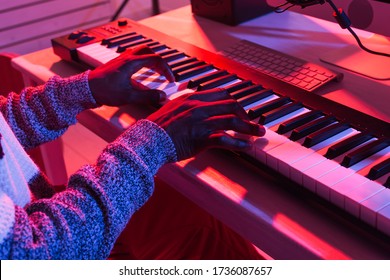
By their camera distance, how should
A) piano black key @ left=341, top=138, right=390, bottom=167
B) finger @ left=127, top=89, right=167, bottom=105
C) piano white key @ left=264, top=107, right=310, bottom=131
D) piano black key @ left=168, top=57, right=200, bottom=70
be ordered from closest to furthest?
piano black key @ left=341, top=138, right=390, bottom=167, piano white key @ left=264, top=107, right=310, bottom=131, finger @ left=127, top=89, right=167, bottom=105, piano black key @ left=168, top=57, right=200, bottom=70

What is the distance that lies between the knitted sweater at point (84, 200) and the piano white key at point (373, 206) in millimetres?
296

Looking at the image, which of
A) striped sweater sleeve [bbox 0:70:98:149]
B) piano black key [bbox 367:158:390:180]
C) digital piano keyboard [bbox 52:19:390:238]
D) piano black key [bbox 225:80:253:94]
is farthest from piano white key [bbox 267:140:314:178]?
striped sweater sleeve [bbox 0:70:98:149]

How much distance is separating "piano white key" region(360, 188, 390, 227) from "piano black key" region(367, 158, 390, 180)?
38 mm

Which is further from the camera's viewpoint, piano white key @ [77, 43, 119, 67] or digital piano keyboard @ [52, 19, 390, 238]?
piano white key @ [77, 43, 119, 67]

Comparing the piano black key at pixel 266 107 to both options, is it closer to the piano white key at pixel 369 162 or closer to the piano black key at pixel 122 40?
the piano white key at pixel 369 162

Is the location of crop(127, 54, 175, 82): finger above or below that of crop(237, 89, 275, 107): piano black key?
above

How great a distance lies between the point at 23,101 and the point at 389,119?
0.70 m

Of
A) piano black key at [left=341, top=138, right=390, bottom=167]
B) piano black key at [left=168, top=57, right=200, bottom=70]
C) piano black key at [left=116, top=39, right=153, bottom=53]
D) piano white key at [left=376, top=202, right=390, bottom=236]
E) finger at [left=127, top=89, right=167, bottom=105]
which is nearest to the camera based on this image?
piano white key at [left=376, top=202, right=390, bottom=236]

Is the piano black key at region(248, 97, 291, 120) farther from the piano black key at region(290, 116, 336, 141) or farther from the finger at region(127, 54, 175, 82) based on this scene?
the finger at region(127, 54, 175, 82)

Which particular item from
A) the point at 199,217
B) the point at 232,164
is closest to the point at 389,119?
the point at 232,164

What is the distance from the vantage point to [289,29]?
135 centimetres

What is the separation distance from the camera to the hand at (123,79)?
3.38 ft

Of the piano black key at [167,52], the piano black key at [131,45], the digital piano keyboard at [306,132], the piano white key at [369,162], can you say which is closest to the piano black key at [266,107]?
the digital piano keyboard at [306,132]

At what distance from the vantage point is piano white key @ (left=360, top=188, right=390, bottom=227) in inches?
27.2
